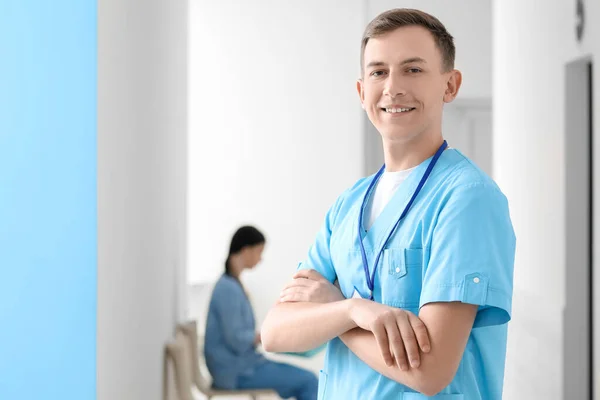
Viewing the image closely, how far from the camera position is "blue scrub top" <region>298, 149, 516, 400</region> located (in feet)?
4.07

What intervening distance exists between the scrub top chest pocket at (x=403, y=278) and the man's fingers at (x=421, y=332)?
3.4 inches

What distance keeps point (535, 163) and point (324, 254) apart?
3.23 meters

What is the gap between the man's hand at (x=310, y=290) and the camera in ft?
4.69

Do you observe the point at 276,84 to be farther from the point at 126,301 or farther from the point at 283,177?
the point at 126,301

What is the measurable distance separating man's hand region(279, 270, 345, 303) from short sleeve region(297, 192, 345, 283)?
46 mm

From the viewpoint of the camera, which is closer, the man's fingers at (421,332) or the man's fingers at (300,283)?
the man's fingers at (421,332)

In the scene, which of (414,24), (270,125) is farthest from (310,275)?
(270,125)

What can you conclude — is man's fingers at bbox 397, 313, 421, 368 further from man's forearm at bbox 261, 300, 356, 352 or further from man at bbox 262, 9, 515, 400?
man's forearm at bbox 261, 300, 356, 352

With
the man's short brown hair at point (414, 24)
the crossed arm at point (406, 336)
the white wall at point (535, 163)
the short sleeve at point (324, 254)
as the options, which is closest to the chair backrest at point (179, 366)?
the white wall at point (535, 163)

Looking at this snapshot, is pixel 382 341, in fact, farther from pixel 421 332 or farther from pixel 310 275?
pixel 310 275

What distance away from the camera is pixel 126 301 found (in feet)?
7.78

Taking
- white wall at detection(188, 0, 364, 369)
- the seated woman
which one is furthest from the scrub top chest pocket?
white wall at detection(188, 0, 364, 369)

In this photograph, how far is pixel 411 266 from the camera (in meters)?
1.32

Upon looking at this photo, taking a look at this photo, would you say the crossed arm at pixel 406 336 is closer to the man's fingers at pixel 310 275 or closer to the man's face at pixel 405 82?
the man's fingers at pixel 310 275
